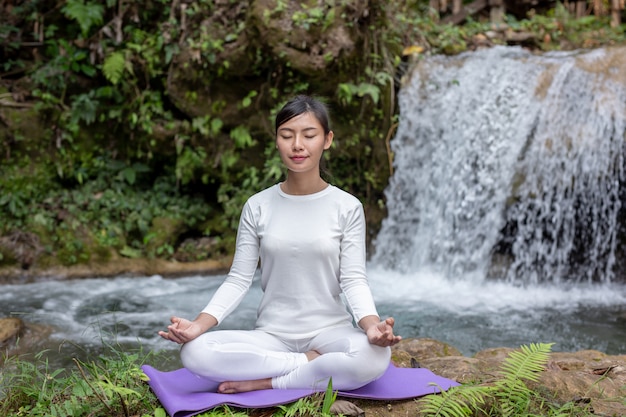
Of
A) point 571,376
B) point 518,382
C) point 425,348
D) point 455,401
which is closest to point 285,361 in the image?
point 455,401

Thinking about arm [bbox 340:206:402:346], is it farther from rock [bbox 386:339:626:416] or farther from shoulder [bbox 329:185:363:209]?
rock [bbox 386:339:626:416]

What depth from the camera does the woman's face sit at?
8.75 feet

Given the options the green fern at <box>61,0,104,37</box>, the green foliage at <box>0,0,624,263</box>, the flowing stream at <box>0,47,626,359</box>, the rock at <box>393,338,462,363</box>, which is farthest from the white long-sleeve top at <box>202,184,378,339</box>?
the green fern at <box>61,0,104,37</box>

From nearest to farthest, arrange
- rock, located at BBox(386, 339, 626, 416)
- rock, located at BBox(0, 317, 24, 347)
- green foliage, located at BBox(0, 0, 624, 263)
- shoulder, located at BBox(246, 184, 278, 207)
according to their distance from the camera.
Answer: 1. rock, located at BBox(386, 339, 626, 416)
2. shoulder, located at BBox(246, 184, 278, 207)
3. rock, located at BBox(0, 317, 24, 347)
4. green foliage, located at BBox(0, 0, 624, 263)

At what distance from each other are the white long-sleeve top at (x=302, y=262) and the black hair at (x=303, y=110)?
32 cm

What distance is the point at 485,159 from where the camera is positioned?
720 centimetres

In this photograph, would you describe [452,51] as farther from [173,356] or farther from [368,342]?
[368,342]

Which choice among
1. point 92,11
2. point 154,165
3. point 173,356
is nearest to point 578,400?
point 173,356

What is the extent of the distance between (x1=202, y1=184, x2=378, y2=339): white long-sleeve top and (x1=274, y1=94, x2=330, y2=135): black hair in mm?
320

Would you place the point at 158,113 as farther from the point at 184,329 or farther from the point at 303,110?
the point at 184,329

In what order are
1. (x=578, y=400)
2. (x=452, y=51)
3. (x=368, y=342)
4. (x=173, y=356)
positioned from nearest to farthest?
(x=368, y=342), (x=578, y=400), (x=173, y=356), (x=452, y=51)

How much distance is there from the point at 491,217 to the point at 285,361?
4864mm

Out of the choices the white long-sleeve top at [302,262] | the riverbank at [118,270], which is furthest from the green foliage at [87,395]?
the riverbank at [118,270]

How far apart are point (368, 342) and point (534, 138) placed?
17.1ft
